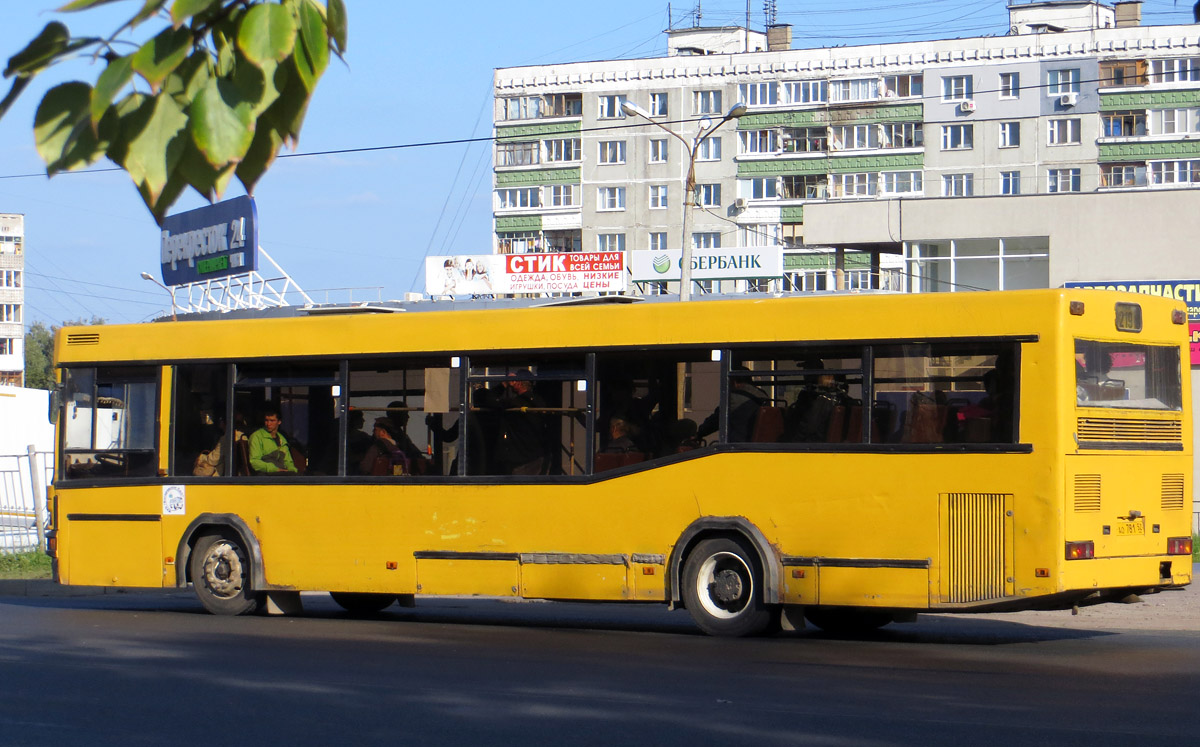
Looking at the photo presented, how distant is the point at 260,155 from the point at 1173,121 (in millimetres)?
88600

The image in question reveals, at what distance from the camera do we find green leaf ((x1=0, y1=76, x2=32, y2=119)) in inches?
85.5

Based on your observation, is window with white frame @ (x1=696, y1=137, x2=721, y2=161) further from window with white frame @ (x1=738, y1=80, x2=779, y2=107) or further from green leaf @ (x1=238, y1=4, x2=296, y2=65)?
green leaf @ (x1=238, y1=4, x2=296, y2=65)

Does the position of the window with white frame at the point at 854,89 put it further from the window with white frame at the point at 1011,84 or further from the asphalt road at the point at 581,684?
the asphalt road at the point at 581,684

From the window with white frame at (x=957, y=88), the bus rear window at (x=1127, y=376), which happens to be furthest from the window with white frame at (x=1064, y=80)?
the bus rear window at (x=1127, y=376)

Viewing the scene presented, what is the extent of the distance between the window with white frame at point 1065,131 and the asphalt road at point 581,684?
7734 cm

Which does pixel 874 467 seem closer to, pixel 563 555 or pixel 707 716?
pixel 563 555

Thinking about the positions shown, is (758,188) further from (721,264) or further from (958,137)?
(721,264)

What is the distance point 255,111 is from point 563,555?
11.1m

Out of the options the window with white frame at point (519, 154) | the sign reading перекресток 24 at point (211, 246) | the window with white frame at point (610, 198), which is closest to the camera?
the sign reading перекресток 24 at point (211, 246)

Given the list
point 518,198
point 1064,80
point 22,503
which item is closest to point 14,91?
point 22,503

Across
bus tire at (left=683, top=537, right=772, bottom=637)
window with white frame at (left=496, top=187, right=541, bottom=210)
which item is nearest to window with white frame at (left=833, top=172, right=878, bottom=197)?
window with white frame at (left=496, top=187, right=541, bottom=210)

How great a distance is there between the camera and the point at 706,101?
9238 cm

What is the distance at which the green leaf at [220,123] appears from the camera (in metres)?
2.23

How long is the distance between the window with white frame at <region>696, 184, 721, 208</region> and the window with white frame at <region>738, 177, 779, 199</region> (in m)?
1.76
